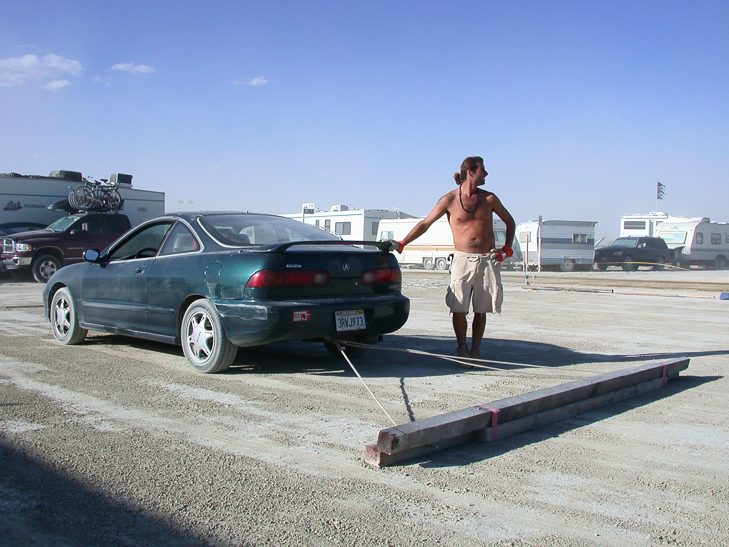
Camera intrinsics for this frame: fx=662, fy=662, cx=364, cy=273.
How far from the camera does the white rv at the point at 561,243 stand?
3050 centimetres

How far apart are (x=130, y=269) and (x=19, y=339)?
2021 millimetres

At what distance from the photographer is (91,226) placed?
706 inches

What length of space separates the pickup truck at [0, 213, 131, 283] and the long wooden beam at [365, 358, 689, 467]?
15.6 metres

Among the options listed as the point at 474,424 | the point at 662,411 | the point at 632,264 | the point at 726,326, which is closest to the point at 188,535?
the point at 474,424

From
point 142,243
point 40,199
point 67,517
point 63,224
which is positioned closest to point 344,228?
point 40,199

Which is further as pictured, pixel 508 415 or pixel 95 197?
pixel 95 197

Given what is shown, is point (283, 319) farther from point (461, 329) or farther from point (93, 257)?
point (93, 257)

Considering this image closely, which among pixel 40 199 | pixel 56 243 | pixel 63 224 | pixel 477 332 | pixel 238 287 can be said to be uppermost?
pixel 40 199

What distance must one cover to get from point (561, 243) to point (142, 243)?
87.7 feet

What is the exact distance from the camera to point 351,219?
109 feet

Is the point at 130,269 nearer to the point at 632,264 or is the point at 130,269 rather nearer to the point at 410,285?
the point at 410,285

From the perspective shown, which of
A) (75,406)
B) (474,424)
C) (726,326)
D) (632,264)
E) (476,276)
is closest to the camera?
(474,424)

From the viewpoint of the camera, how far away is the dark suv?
32719mm

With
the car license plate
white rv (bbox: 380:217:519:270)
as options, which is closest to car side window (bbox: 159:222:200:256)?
the car license plate
